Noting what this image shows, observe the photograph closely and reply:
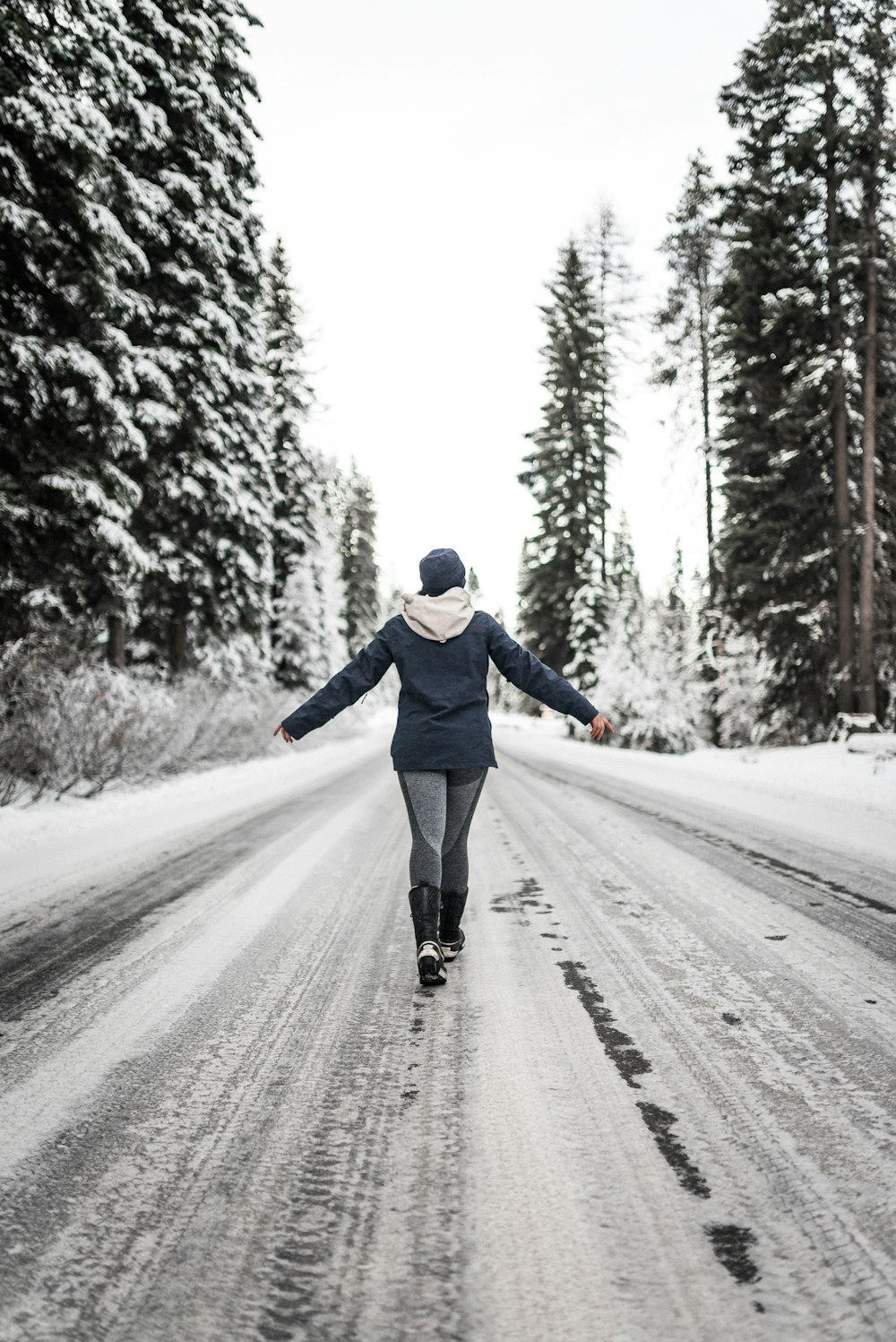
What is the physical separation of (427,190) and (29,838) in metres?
137

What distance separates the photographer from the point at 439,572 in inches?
149

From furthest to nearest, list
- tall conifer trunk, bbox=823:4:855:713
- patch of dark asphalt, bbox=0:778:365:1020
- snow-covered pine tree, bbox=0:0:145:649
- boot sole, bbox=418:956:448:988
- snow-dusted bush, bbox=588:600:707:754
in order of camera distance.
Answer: snow-dusted bush, bbox=588:600:707:754
tall conifer trunk, bbox=823:4:855:713
snow-covered pine tree, bbox=0:0:145:649
patch of dark asphalt, bbox=0:778:365:1020
boot sole, bbox=418:956:448:988

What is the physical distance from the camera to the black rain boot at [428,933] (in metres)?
3.35

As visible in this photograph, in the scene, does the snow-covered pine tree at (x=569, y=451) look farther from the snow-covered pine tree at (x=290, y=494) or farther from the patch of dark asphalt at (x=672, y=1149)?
the patch of dark asphalt at (x=672, y=1149)

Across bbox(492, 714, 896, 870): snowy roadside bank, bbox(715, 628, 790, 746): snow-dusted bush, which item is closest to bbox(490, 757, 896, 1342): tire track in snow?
bbox(492, 714, 896, 870): snowy roadside bank

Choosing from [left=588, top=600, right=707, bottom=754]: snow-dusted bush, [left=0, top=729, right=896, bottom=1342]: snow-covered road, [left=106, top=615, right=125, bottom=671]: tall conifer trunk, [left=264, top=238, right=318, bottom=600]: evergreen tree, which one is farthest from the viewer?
[left=588, top=600, right=707, bottom=754]: snow-dusted bush

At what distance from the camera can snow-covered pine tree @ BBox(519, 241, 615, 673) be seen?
109 feet

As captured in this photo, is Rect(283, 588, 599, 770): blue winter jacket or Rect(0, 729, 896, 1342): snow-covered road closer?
Rect(0, 729, 896, 1342): snow-covered road

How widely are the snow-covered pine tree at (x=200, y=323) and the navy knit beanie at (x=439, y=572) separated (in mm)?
11702

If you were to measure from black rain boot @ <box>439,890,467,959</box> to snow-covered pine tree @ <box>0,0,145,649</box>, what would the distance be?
7360mm

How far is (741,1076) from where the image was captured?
8.04 ft

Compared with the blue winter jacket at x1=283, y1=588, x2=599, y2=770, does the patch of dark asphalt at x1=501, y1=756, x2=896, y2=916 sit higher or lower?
lower

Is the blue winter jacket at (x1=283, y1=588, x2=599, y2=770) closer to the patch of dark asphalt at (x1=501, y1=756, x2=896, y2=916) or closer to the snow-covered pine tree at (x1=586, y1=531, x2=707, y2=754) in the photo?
the patch of dark asphalt at (x1=501, y1=756, x2=896, y2=916)

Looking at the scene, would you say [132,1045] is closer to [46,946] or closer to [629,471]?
[46,946]
